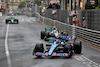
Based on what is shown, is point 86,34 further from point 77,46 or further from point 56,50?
point 56,50

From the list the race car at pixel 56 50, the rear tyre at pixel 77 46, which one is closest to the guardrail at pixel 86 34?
the rear tyre at pixel 77 46

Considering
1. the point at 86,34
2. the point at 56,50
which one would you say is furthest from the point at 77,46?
the point at 86,34

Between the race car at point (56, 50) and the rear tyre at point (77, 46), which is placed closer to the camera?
the race car at point (56, 50)

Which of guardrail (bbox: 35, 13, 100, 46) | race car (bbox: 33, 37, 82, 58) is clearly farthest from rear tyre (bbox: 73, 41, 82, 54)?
guardrail (bbox: 35, 13, 100, 46)

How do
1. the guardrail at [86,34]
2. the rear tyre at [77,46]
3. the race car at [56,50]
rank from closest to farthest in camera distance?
1. the race car at [56,50]
2. the rear tyre at [77,46]
3. the guardrail at [86,34]

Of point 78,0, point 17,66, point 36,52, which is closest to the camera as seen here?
point 17,66

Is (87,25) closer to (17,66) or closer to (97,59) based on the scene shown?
(97,59)

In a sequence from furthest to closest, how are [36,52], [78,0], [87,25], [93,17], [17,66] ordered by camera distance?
[78,0]
[87,25]
[93,17]
[36,52]
[17,66]

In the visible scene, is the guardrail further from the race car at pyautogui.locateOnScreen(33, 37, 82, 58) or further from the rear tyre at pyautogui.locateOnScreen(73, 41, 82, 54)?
the race car at pyautogui.locateOnScreen(33, 37, 82, 58)

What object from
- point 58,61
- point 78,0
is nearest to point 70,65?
point 58,61

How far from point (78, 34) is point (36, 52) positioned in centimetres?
1067

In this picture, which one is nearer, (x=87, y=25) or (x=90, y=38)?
(x=90, y=38)

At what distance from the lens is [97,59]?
50.0 feet

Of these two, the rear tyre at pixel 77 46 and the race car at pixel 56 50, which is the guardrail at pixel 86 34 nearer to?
the rear tyre at pixel 77 46
